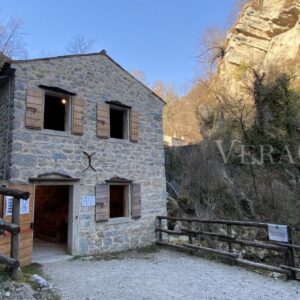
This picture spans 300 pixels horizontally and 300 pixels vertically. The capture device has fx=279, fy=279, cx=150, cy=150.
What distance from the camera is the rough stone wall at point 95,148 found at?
22.5ft

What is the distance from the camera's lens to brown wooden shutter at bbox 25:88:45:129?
687 centimetres

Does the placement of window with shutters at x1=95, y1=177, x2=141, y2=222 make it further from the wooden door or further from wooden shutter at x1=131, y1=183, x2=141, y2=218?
the wooden door

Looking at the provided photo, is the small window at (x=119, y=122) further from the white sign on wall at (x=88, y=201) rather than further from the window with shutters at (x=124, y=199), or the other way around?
the white sign on wall at (x=88, y=201)

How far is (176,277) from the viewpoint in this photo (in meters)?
5.63

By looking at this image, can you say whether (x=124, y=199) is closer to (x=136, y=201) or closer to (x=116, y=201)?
(x=136, y=201)

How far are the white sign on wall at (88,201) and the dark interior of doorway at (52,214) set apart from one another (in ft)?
8.68

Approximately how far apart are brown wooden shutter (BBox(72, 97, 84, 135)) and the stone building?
3cm

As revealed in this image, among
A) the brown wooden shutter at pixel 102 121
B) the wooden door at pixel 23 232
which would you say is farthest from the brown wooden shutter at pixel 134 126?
the wooden door at pixel 23 232

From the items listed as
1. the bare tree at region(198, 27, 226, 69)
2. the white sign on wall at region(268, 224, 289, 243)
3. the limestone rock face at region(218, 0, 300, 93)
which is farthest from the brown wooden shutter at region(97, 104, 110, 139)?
the bare tree at region(198, 27, 226, 69)

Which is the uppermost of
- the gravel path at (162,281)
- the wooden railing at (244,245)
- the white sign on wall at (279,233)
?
the white sign on wall at (279,233)

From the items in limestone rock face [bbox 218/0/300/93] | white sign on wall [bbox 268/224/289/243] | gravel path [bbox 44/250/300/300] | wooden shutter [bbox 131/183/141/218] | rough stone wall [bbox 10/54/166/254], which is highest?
limestone rock face [bbox 218/0/300/93]

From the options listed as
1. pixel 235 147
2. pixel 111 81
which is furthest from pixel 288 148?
pixel 111 81

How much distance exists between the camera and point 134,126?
8945 mm

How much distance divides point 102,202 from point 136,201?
117 cm
